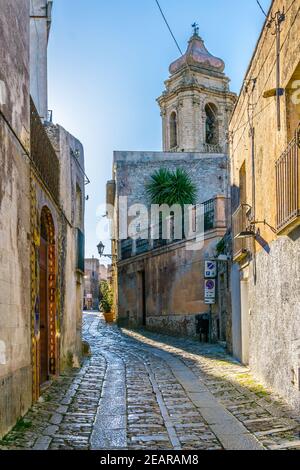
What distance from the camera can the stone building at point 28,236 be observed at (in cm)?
670

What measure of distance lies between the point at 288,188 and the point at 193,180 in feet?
75.4

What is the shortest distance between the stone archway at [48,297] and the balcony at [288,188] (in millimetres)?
3930

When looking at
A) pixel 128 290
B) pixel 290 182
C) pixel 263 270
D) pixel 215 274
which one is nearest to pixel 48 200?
pixel 263 270

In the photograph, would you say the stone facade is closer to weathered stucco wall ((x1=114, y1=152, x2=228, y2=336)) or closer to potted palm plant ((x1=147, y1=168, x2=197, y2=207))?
weathered stucco wall ((x1=114, y1=152, x2=228, y2=336))

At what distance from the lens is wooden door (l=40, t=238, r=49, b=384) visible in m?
10.1

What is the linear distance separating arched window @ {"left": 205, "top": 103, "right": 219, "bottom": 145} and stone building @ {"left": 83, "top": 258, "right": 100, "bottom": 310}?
30.6 meters

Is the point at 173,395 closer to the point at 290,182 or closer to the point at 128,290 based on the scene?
the point at 290,182

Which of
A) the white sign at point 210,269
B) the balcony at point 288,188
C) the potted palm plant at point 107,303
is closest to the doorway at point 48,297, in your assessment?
the balcony at point 288,188

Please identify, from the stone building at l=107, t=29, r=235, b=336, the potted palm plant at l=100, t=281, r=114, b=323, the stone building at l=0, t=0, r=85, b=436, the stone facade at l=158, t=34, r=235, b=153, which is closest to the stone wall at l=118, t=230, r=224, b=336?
the stone building at l=107, t=29, r=235, b=336

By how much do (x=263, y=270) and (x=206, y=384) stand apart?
204 cm

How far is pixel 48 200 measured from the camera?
10.2m

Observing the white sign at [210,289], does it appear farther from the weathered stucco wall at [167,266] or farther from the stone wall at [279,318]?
the stone wall at [279,318]

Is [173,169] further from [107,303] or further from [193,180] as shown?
[107,303]

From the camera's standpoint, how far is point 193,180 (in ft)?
99.9
